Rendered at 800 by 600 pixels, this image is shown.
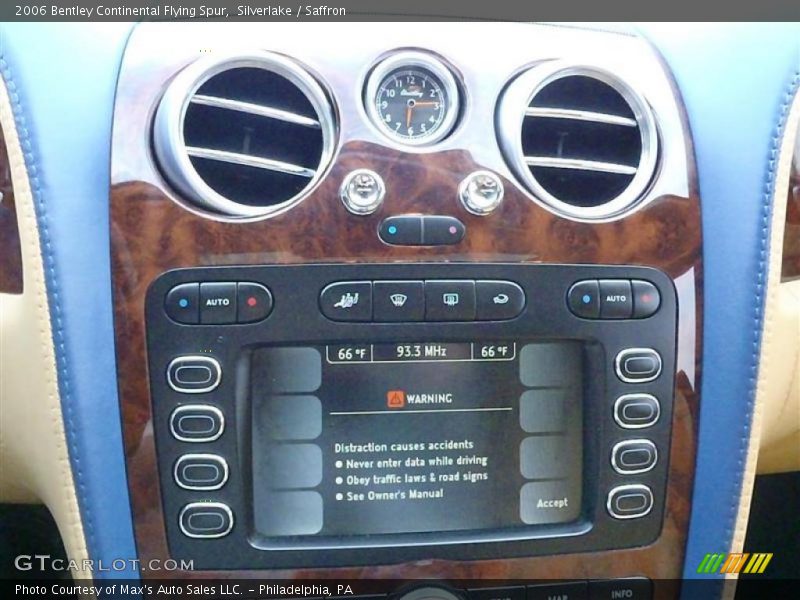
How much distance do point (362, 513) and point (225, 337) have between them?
378 mm

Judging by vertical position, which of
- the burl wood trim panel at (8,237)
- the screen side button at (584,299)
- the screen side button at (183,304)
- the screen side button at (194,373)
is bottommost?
the screen side button at (194,373)

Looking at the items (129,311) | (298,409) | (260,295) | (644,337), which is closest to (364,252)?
(260,295)

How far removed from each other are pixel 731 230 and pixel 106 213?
42.0 inches

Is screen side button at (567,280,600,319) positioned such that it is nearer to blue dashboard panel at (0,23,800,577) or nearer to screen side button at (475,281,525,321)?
screen side button at (475,281,525,321)

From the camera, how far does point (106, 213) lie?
132 cm

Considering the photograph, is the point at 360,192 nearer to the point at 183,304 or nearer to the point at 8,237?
the point at 183,304

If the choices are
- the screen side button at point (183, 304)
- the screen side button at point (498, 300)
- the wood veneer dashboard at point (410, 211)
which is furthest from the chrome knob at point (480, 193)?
the screen side button at point (183, 304)

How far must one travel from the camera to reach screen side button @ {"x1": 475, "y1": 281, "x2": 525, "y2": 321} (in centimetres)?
138

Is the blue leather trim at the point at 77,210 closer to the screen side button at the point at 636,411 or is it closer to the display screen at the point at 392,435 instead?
the display screen at the point at 392,435

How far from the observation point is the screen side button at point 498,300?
1.38 metres

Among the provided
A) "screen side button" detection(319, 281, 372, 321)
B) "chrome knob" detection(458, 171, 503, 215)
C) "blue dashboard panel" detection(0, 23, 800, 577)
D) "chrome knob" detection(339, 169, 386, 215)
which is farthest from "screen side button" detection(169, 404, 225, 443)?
"chrome knob" detection(458, 171, 503, 215)

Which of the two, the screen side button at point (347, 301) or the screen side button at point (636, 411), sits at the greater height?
the screen side button at point (347, 301)

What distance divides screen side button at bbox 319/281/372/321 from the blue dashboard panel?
0.35m

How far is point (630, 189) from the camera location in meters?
1.46
